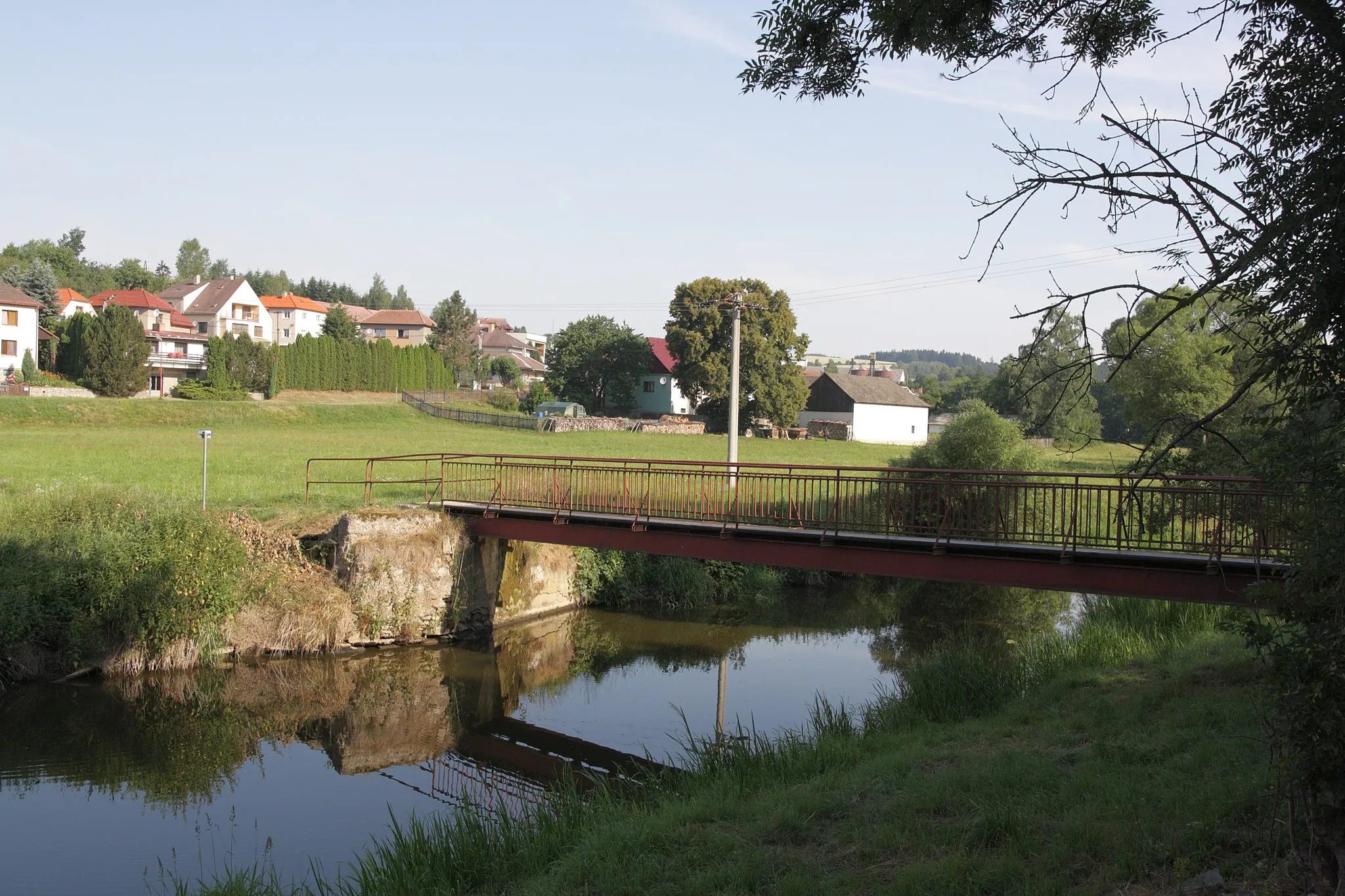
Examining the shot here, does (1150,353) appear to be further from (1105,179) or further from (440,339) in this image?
(440,339)

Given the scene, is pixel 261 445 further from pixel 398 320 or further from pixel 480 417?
pixel 398 320

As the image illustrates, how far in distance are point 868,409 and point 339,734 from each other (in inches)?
2588

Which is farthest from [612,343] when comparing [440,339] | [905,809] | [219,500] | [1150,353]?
[905,809]

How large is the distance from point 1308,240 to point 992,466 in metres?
19.7

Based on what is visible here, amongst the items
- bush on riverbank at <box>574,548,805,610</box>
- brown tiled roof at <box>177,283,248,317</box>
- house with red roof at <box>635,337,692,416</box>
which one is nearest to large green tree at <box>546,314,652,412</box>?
house with red roof at <box>635,337,692,416</box>

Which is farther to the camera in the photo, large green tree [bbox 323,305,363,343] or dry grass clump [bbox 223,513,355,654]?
large green tree [bbox 323,305,363,343]

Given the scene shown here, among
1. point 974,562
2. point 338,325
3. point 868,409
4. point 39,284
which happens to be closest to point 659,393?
point 868,409

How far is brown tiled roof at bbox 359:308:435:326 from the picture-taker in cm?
11138

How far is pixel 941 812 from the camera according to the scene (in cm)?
839

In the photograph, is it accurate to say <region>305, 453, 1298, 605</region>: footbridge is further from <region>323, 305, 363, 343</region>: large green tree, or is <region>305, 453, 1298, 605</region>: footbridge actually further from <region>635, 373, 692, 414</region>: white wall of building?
<region>323, 305, 363, 343</region>: large green tree

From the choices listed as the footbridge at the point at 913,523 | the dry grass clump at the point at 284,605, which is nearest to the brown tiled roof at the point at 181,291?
the dry grass clump at the point at 284,605

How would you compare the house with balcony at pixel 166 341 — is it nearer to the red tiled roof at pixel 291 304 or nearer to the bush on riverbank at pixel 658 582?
the red tiled roof at pixel 291 304

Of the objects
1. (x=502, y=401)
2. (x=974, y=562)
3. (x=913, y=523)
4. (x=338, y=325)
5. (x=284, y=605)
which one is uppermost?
(x=338, y=325)

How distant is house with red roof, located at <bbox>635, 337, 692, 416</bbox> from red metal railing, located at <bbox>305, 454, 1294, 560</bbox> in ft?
→ 191
